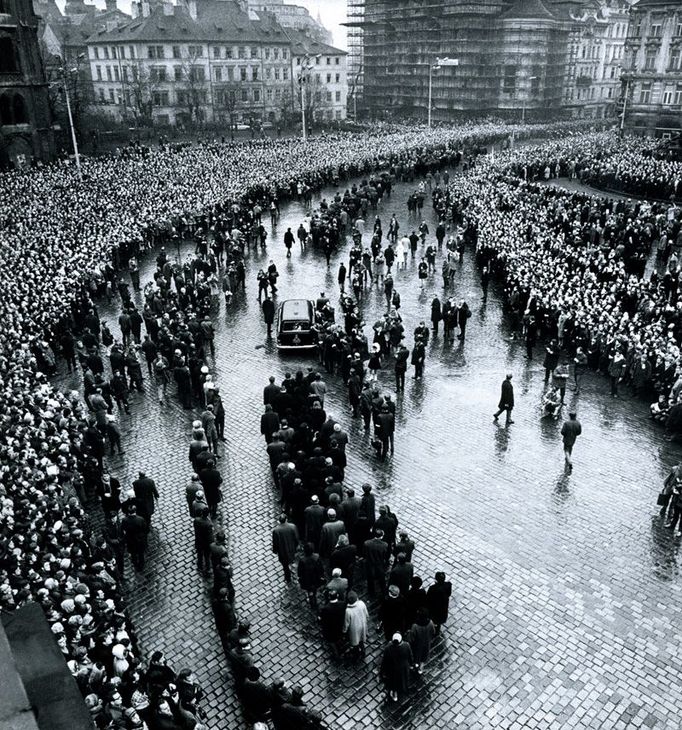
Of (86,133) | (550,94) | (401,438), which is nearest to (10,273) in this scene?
(401,438)

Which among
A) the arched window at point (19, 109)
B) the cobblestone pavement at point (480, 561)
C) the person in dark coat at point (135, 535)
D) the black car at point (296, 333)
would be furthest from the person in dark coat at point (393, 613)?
the arched window at point (19, 109)

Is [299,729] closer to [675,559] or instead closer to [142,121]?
[675,559]

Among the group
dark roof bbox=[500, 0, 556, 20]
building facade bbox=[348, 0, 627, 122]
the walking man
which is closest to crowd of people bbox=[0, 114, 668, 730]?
the walking man

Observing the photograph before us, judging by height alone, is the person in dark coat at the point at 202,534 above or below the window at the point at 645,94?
below

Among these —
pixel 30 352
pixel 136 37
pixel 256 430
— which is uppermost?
pixel 136 37

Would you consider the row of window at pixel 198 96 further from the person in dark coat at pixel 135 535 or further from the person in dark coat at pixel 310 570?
the person in dark coat at pixel 310 570

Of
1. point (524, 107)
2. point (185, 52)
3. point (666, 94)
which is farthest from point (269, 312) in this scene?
point (524, 107)
